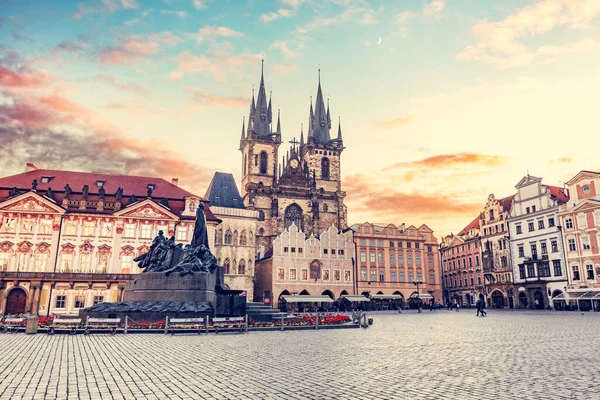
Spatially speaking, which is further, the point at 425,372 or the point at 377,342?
the point at 377,342

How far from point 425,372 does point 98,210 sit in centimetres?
4629

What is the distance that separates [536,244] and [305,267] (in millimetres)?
29999

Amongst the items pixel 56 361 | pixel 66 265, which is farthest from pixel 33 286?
pixel 56 361

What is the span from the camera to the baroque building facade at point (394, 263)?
67.4m

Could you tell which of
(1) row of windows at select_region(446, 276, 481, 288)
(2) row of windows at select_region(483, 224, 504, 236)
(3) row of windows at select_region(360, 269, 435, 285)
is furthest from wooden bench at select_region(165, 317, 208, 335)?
(1) row of windows at select_region(446, 276, 481, 288)

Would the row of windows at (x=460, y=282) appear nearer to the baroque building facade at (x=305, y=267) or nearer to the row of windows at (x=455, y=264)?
the row of windows at (x=455, y=264)

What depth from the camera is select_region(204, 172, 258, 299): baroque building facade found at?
59.9 metres

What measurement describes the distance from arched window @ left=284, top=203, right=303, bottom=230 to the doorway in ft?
149

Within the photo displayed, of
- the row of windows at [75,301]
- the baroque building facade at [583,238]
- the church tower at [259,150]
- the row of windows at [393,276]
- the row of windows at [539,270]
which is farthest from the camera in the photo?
the church tower at [259,150]

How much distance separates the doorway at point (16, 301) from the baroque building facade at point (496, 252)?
58.2 metres

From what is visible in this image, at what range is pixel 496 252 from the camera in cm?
6600

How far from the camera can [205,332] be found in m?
20.2

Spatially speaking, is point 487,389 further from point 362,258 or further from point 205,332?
point 362,258

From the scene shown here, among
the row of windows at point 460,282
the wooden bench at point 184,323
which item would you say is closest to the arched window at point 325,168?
the row of windows at point 460,282
